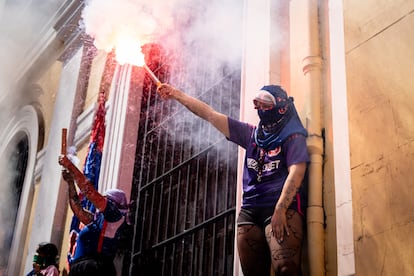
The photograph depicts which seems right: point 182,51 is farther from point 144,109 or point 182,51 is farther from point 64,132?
point 64,132

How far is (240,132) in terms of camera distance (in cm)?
494

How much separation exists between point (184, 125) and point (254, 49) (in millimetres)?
1692

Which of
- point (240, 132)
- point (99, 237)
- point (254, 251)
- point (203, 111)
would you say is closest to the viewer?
point (254, 251)

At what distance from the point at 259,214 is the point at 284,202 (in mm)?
305

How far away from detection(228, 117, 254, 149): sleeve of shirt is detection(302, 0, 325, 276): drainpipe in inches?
16.9

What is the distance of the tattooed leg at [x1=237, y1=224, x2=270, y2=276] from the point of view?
14.7 feet

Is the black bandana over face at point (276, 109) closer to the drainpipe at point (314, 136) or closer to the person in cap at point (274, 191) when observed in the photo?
the person in cap at point (274, 191)

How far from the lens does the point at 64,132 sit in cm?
589

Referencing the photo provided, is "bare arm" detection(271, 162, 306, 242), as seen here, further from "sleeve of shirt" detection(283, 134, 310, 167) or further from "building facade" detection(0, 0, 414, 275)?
"building facade" detection(0, 0, 414, 275)

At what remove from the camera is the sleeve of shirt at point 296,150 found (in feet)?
14.8

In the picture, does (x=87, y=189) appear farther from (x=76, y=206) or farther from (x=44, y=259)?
(x=44, y=259)

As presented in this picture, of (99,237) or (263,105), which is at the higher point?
(263,105)

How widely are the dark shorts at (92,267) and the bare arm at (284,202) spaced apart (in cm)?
188

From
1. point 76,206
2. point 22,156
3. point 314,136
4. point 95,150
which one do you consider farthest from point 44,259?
point 22,156
